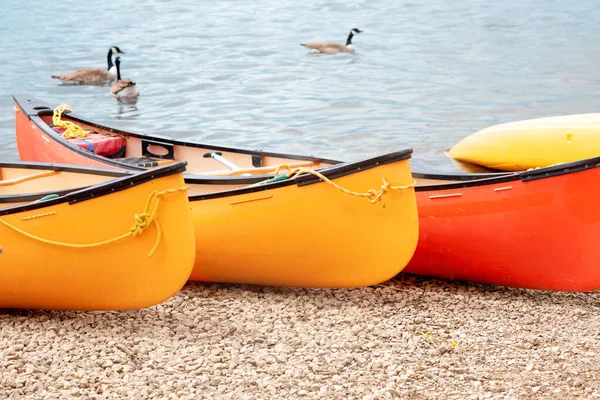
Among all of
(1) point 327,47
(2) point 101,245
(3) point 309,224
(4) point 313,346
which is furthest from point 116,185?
(1) point 327,47

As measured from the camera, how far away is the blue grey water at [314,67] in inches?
515

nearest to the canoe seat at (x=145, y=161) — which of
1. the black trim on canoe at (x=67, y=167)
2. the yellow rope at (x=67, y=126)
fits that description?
the yellow rope at (x=67, y=126)

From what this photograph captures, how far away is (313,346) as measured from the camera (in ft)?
15.8

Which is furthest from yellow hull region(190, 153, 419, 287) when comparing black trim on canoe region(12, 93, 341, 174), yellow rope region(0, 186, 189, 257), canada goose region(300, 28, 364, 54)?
canada goose region(300, 28, 364, 54)

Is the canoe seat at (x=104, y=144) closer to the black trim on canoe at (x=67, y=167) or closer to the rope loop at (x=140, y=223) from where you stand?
the black trim on canoe at (x=67, y=167)

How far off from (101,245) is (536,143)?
5678 mm

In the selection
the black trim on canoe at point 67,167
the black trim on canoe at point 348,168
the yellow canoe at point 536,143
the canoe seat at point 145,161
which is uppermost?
the black trim on canoe at point 348,168

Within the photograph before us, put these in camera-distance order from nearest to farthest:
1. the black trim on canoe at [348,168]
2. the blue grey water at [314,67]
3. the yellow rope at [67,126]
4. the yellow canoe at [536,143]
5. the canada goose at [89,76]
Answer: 1. the black trim on canoe at [348,168]
2. the yellow rope at [67,126]
3. the yellow canoe at [536,143]
4. the blue grey water at [314,67]
5. the canada goose at [89,76]

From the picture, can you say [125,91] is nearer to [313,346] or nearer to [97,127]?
[97,127]

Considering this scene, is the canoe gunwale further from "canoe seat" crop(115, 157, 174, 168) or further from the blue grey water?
the blue grey water

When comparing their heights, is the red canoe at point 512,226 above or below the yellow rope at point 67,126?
A: below

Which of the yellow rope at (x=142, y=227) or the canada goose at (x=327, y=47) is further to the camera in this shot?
the canada goose at (x=327, y=47)

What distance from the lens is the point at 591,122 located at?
919 centimetres

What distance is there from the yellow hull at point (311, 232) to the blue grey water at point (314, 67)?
199 inches
